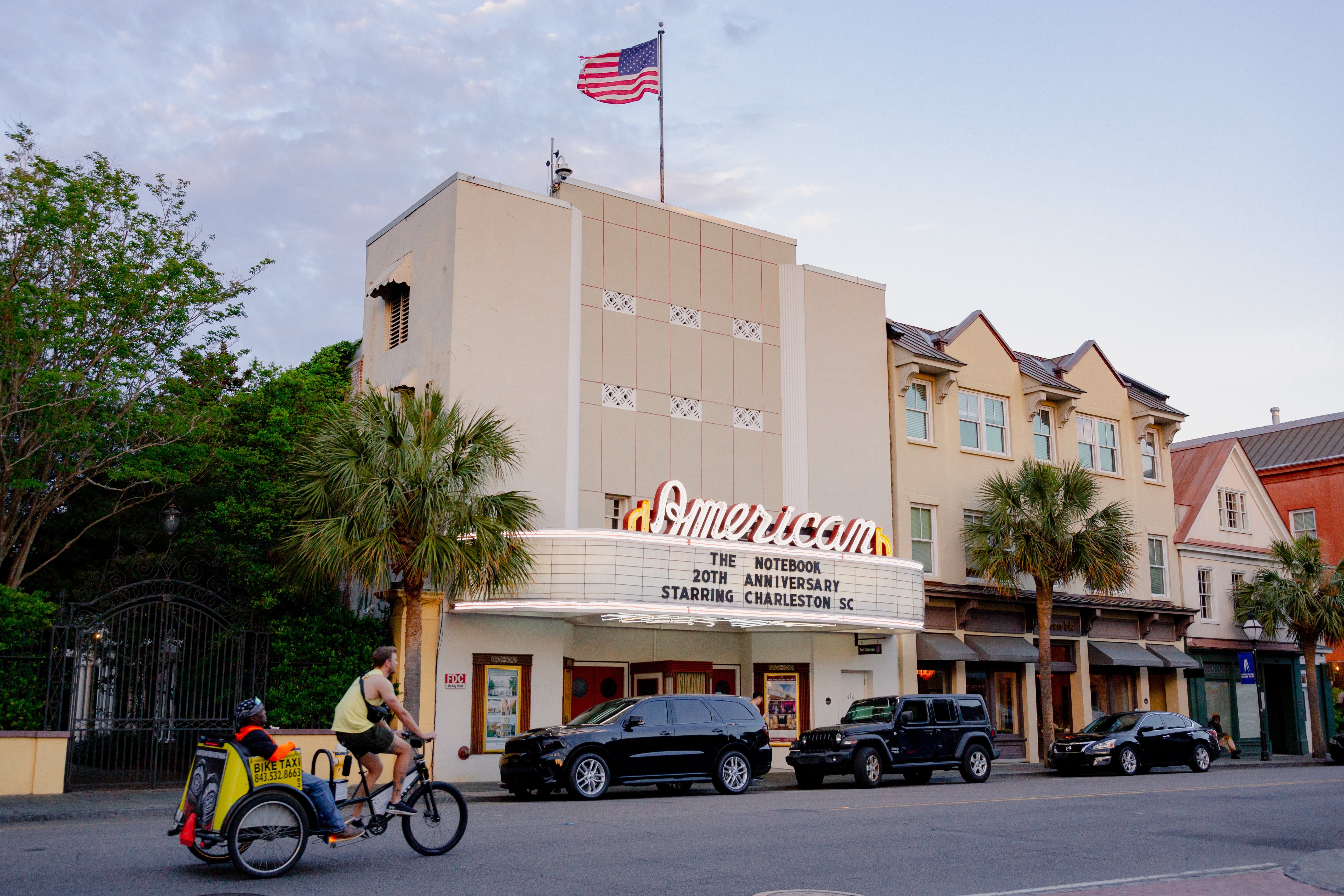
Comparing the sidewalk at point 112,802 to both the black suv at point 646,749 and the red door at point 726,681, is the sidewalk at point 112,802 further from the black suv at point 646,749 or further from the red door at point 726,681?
the red door at point 726,681

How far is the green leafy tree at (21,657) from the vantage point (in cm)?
1780

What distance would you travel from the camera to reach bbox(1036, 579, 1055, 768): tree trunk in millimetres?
30859

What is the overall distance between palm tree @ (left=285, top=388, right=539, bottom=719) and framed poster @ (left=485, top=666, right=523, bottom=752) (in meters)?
3.04

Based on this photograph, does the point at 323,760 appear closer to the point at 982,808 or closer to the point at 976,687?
the point at 982,808

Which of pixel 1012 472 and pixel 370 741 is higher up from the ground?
pixel 1012 472

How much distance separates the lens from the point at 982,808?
1641 cm

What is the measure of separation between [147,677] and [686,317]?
1475cm

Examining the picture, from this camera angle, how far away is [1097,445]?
37281mm

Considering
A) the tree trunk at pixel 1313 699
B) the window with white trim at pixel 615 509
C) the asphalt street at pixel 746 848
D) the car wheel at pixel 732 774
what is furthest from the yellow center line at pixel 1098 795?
the tree trunk at pixel 1313 699

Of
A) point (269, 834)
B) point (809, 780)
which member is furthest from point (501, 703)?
point (269, 834)

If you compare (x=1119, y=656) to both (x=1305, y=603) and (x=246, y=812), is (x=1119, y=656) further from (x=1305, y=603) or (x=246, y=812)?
(x=246, y=812)

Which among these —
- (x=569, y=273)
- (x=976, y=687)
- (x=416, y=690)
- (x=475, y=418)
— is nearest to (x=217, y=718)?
(x=416, y=690)

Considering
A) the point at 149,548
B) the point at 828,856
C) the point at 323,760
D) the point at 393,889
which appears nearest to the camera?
the point at 393,889

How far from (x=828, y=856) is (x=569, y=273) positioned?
1788 centimetres
